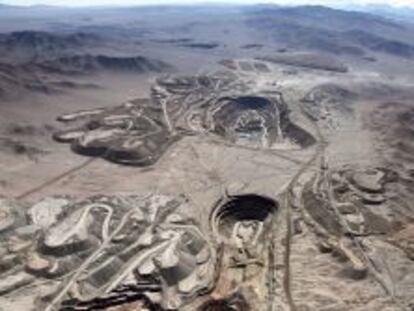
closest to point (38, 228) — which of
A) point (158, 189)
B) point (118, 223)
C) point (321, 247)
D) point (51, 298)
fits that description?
point (118, 223)

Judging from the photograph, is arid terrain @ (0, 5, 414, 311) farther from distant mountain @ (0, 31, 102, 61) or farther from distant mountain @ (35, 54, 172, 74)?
distant mountain @ (0, 31, 102, 61)

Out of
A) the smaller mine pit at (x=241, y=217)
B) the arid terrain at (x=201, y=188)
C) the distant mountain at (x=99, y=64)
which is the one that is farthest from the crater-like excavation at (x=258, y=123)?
the distant mountain at (x=99, y=64)

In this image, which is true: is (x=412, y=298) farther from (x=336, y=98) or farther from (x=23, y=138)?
(x=336, y=98)

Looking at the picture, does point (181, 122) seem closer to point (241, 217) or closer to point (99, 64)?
point (241, 217)

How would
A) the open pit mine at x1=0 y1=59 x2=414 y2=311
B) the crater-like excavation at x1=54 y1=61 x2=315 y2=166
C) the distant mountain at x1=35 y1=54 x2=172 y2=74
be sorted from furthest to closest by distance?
the distant mountain at x1=35 y1=54 x2=172 y2=74 < the crater-like excavation at x1=54 y1=61 x2=315 y2=166 < the open pit mine at x1=0 y1=59 x2=414 y2=311

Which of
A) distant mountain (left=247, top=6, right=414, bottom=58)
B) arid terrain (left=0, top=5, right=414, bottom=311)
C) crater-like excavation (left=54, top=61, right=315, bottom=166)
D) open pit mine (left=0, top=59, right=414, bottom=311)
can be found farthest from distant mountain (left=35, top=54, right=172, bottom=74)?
distant mountain (left=247, top=6, right=414, bottom=58)

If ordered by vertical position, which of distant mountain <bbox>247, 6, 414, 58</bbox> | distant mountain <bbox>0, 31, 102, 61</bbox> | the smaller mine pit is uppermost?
the smaller mine pit

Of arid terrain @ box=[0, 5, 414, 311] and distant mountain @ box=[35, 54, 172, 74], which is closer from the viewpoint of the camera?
arid terrain @ box=[0, 5, 414, 311]

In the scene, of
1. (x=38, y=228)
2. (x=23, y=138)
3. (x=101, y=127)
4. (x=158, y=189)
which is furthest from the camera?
(x=101, y=127)
